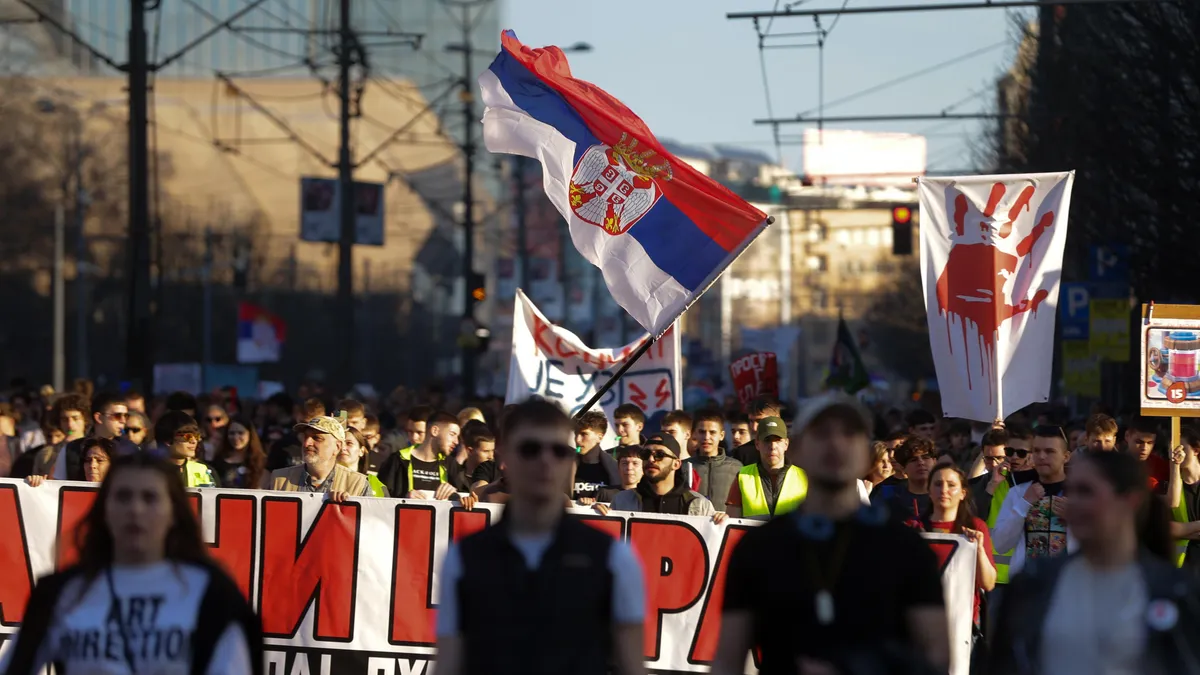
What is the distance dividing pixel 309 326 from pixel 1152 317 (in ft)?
191

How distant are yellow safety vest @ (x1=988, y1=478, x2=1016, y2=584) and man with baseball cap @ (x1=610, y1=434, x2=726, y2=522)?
4.41ft

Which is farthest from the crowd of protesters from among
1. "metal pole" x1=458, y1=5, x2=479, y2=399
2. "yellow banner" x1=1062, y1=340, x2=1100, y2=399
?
"metal pole" x1=458, y1=5, x2=479, y2=399

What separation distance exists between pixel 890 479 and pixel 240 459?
4.18m

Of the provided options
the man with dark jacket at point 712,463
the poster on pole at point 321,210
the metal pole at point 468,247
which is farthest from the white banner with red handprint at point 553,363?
the metal pole at point 468,247

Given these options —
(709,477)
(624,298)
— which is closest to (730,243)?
(624,298)

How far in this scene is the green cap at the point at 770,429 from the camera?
9.69m

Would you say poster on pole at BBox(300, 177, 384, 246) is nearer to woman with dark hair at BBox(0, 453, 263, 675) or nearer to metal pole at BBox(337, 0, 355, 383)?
metal pole at BBox(337, 0, 355, 383)

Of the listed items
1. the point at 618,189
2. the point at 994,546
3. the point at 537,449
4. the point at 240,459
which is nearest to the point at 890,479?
the point at 994,546

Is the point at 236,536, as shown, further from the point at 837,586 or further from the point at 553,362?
the point at 837,586

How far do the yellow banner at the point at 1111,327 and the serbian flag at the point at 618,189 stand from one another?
13158 millimetres

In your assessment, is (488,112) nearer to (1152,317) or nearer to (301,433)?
(301,433)

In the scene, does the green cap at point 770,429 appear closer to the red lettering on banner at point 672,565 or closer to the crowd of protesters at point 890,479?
the crowd of protesters at point 890,479

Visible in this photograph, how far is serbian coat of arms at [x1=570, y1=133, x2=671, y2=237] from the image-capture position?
419 inches

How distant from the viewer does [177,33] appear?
87062mm
